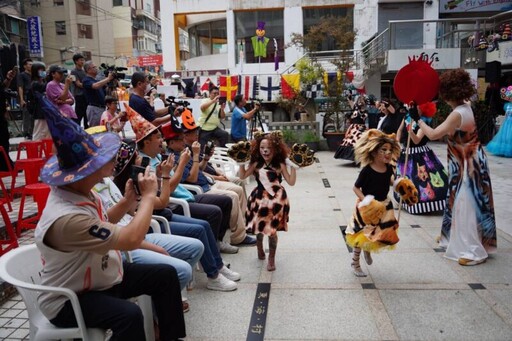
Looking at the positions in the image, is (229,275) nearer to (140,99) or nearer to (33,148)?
(140,99)

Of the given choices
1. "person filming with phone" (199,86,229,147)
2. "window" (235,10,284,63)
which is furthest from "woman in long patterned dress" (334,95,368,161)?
"window" (235,10,284,63)

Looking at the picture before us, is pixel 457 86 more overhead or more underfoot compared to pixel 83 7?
more underfoot

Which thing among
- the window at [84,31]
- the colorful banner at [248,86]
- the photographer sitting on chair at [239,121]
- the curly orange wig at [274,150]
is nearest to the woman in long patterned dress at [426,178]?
the curly orange wig at [274,150]

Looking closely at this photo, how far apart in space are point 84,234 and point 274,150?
2.33 meters

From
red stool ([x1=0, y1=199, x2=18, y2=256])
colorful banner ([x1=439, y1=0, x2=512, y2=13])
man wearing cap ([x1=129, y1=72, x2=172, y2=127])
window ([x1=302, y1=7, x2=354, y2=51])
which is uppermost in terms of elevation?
window ([x1=302, y1=7, x2=354, y2=51])

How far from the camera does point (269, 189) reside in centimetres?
394

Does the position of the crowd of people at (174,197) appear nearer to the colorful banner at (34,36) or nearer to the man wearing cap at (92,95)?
the man wearing cap at (92,95)

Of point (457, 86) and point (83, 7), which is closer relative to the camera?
point (457, 86)

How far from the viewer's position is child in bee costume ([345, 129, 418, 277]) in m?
3.57

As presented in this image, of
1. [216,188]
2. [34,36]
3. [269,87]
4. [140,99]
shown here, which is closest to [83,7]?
[34,36]

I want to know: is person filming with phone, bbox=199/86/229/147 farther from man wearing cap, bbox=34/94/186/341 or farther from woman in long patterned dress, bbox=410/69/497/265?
man wearing cap, bbox=34/94/186/341

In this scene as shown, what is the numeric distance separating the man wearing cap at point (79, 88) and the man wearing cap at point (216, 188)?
3537mm

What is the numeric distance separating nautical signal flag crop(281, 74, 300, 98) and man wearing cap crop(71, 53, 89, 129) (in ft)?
23.5

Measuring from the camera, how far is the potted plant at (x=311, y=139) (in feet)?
36.7
